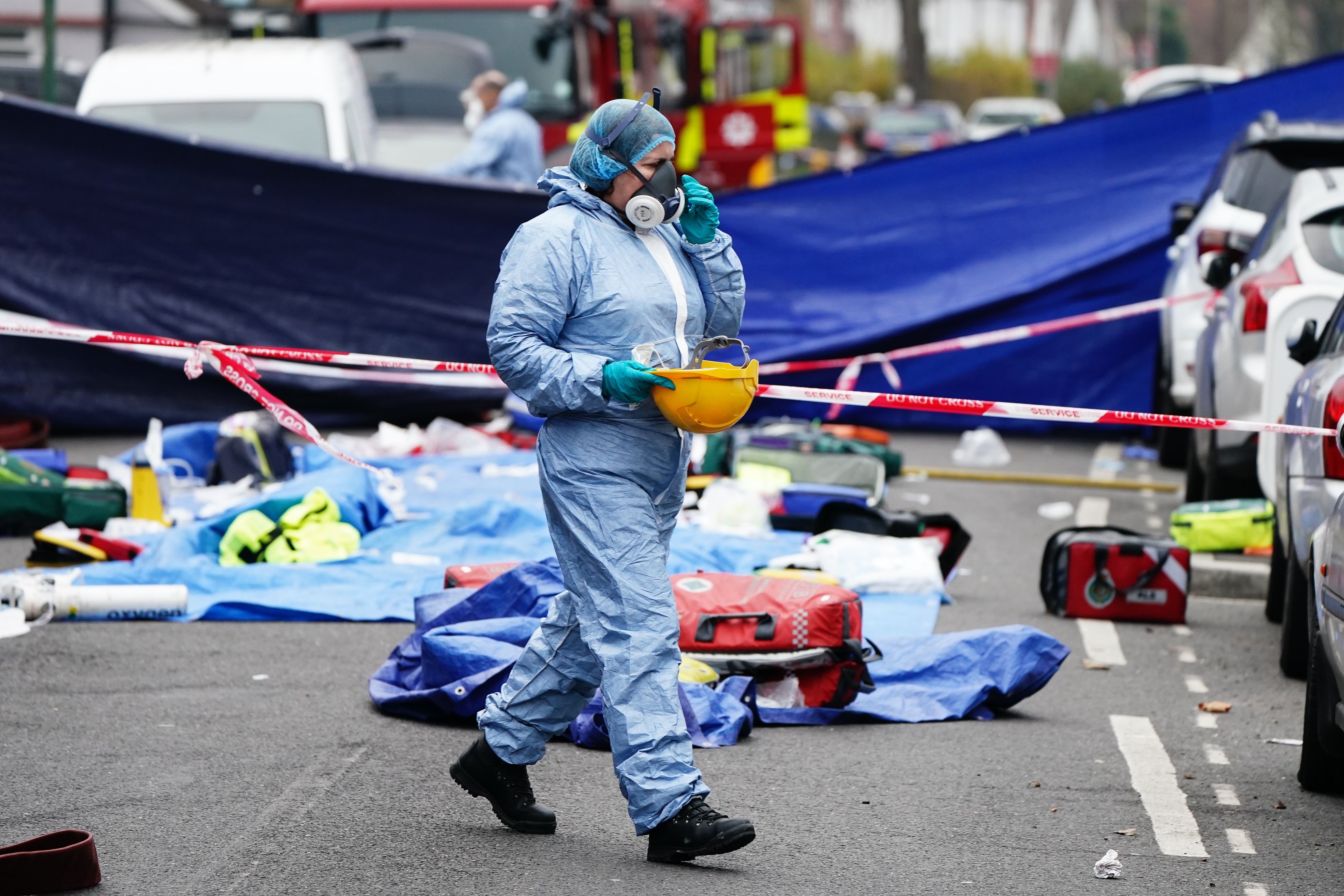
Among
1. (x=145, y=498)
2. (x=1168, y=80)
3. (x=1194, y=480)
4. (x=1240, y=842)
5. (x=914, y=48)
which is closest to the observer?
(x=1240, y=842)

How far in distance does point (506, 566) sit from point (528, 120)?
23.5 feet

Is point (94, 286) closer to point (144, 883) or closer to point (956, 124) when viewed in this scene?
point (144, 883)

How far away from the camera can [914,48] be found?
53.3 metres

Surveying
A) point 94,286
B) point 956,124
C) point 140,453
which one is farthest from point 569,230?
point 956,124

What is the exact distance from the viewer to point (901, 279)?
12.9 meters

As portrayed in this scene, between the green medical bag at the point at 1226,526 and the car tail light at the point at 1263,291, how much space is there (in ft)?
2.73

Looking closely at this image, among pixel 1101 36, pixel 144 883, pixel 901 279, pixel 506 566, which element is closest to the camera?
pixel 144 883

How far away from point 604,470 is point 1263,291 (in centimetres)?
468

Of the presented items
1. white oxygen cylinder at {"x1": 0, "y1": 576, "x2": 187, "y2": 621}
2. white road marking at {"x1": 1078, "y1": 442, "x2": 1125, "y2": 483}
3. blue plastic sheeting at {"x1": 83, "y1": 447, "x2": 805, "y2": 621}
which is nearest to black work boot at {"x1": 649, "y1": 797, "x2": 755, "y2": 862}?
blue plastic sheeting at {"x1": 83, "y1": 447, "x2": 805, "y2": 621}

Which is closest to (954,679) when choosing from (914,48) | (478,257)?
(478,257)

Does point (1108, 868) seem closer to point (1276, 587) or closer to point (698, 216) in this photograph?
point (698, 216)

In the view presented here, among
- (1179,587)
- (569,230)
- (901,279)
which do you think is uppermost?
(569,230)

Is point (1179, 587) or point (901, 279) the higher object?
point (901, 279)

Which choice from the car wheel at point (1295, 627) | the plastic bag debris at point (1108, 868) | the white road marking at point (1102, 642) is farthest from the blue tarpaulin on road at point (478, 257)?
the plastic bag debris at point (1108, 868)
